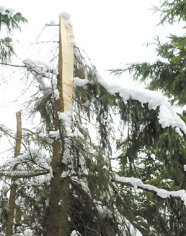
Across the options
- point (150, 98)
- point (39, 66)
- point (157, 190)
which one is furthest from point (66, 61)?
point (157, 190)

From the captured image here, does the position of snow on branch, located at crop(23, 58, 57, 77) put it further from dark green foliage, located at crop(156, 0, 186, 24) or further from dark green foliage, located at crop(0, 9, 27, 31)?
dark green foliage, located at crop(156, 0, 186, 24)

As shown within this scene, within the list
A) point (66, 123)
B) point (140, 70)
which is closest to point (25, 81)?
point (66, 123)

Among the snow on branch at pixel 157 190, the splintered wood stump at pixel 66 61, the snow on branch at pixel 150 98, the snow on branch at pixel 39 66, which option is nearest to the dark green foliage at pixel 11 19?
the splintered wood stump at pixel 66 61

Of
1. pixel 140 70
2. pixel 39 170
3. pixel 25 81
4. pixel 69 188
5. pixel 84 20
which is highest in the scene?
pixel 140 70

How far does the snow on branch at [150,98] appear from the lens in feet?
8.84

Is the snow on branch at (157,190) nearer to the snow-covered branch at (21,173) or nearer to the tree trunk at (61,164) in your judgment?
the tree trunk at (61,164)

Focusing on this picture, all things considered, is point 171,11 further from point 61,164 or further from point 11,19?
point 61,164

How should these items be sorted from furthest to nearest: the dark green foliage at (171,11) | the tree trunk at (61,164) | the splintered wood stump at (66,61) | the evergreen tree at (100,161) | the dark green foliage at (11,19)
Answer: the dark green foliage at (171,11), the dark green foliage at (11,19), the splintered wood stump at (66,61), the tree trunk at (61,164), the evergreen tree at (100,161)

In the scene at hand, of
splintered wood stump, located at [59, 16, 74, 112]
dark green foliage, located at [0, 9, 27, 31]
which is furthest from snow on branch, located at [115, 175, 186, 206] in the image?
dark green foliage, located at [0, 9, 27, 31]

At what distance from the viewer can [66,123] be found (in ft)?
10.3

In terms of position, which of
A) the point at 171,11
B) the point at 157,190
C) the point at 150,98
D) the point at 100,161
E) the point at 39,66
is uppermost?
the point at 171,11

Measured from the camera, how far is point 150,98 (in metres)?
2.93

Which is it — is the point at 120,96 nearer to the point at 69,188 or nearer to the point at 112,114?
the point at 112,114

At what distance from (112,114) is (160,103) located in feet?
2.00
